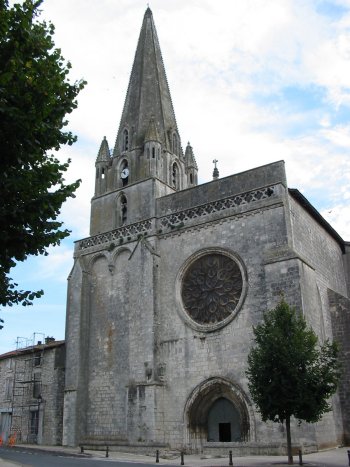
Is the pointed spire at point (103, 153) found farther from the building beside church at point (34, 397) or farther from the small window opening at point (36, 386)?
the small window opening at point (36, 386)

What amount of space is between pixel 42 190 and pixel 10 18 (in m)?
2.85

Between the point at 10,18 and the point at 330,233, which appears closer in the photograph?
the point at 10,18

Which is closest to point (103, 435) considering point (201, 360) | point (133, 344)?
point (133, 344)

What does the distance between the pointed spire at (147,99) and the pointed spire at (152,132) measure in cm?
60

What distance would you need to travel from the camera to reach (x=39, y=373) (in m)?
25.8

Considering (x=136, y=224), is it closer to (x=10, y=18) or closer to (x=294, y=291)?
(x=294, y=291)

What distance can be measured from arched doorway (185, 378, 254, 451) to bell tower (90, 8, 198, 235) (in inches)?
338

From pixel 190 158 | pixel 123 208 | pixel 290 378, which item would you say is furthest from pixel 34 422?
pixel 190 158

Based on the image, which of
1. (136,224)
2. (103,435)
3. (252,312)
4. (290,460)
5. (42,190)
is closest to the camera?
(42,190)

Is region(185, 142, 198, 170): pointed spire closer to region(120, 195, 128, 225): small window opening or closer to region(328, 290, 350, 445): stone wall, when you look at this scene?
region(120, 195, 128, 225): small window opening

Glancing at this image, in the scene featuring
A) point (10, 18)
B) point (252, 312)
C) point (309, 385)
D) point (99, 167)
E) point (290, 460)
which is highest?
point (99, 167)

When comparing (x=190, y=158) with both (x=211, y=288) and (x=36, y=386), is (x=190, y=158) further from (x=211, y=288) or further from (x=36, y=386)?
(x=36, y=386)

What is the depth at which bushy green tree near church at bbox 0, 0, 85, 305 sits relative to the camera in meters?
7.85

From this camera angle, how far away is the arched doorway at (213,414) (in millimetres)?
18641
